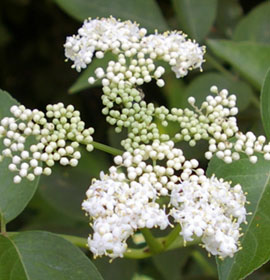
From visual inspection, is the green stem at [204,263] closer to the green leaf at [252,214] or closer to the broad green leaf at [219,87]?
the broad green leaf at [219,87]

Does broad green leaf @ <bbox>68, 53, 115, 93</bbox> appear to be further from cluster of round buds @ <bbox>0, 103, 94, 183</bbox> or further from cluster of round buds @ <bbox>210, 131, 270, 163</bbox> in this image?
cluster of round buds @ <bbox>210, 131, 270, 163</bbox>

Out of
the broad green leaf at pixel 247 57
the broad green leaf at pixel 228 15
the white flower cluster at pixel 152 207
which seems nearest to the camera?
the white flower cluster at pixel 152 207

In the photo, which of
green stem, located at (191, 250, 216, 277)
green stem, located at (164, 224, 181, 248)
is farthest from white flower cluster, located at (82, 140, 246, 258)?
green stem, located at (191, 250, 216, 277)

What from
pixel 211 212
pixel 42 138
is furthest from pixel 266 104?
pixel 42 138

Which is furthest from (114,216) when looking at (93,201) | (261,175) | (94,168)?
(94,168)

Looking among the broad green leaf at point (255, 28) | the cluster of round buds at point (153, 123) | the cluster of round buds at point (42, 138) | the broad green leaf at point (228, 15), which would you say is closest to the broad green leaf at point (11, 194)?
the cluster of round buds at point (42, 138)
